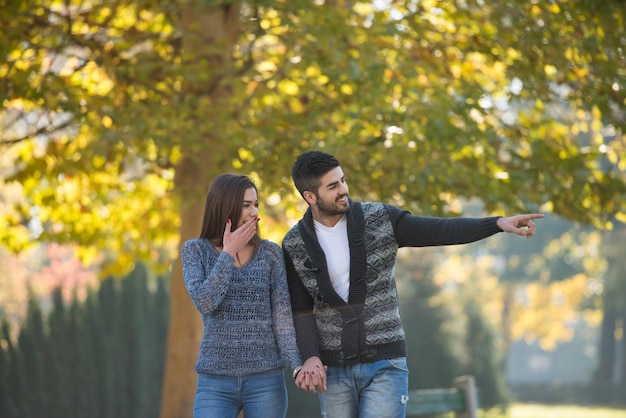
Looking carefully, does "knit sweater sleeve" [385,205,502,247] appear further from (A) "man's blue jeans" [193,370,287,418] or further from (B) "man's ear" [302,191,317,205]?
(A) "man's blue jeans" [193,370,287,418]

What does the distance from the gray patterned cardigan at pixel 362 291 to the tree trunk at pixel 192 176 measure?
5115mm

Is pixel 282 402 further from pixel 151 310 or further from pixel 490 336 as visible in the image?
pixel 490 336

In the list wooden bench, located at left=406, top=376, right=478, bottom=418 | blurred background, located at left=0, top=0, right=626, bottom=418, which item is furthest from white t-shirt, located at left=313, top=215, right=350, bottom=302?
blurred background, located at left=0, top=0, right=626, bottom=418

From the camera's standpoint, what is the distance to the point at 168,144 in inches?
→ 384

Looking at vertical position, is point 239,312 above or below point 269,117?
below

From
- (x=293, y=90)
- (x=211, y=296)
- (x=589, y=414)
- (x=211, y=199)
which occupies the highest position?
(x=293, y=90)

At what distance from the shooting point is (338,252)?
200 inches

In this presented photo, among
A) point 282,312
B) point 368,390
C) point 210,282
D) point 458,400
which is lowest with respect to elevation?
point 458,400

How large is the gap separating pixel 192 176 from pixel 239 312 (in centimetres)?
619

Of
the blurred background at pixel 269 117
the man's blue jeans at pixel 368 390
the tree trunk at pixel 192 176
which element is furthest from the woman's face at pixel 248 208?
the tree trunk at pixel 192 176

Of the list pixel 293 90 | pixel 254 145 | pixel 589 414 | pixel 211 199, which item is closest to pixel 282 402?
pixel 211 199

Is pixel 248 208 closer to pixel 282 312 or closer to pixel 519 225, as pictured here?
pixel 282 312

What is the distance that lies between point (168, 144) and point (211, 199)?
484cm

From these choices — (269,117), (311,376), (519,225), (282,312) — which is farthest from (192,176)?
(519,225)
